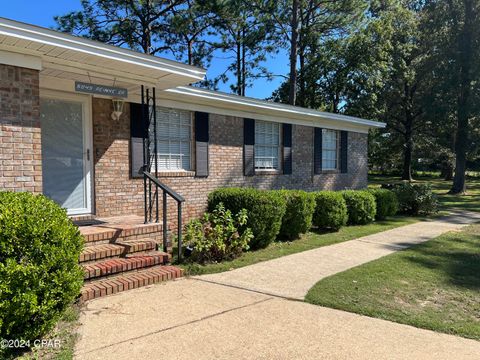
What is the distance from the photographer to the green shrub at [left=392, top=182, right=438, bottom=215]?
1278cm

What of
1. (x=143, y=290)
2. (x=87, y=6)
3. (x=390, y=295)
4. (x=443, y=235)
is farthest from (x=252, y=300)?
(x=87, y=6)

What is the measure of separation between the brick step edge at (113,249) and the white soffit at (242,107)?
11.8 ft

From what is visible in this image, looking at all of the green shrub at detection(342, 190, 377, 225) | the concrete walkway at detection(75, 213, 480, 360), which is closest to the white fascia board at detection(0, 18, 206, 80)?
the concrete walkway at detection(75, 213, 480, 360)

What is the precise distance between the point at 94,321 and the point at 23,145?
2.65 m

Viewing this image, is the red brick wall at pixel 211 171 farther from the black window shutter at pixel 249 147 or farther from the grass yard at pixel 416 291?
the grass yard at pixel 416 291

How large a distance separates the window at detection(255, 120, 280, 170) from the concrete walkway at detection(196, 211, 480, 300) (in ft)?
11.9

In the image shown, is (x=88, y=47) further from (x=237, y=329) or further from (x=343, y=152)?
(x=343, y=152)

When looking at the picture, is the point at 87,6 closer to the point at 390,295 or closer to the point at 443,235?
the point at 443,235

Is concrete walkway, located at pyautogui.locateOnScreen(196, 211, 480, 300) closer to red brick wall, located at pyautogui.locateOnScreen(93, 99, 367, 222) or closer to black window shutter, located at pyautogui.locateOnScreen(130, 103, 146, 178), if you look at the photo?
red brick wall, located at pyautogui.locateOnScreen(93, 99, 367, 222)

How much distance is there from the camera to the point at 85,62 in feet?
19.3

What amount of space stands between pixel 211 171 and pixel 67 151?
3.45 meters

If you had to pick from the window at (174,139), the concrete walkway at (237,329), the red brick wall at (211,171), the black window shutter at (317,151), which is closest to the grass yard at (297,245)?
the concrete walkway at (237,329)

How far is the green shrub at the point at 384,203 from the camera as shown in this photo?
1145cm

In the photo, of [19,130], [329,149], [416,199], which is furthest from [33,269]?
[416,199]
